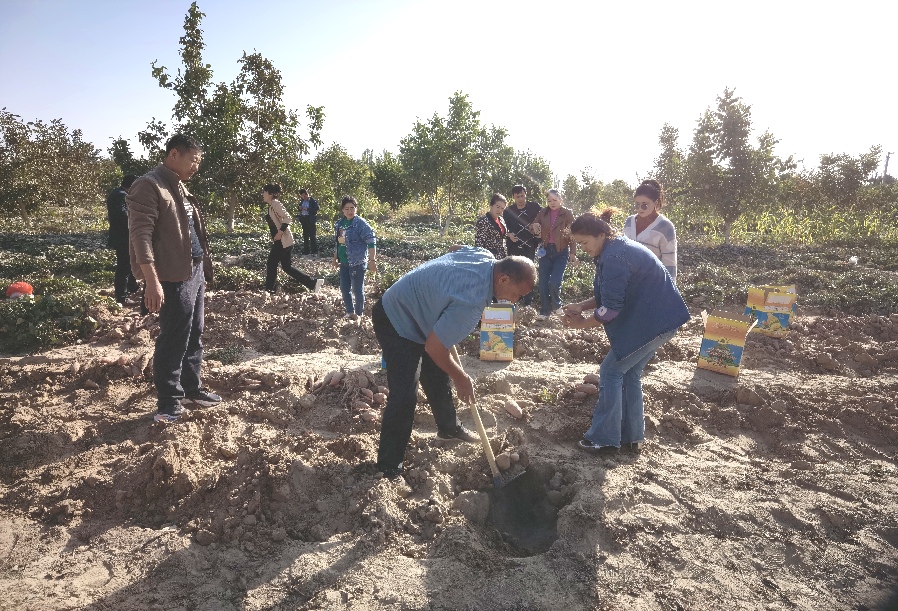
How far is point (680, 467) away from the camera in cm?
349

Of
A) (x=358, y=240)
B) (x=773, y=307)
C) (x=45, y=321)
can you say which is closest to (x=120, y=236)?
(x=45, y=321)

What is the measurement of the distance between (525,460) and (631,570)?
3.43ft

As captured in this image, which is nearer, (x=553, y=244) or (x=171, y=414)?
(x=171, y=414)

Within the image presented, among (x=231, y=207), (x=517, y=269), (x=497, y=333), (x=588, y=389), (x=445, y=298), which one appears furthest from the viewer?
(x=231, y=207)

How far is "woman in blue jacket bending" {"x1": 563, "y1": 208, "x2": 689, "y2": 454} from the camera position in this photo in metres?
3.25

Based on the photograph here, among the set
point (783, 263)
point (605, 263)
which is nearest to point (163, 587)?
point (605, 263)

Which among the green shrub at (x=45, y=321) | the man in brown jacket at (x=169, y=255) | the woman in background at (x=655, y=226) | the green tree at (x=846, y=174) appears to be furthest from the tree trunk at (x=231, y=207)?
the green tree at (x=846, y=174)

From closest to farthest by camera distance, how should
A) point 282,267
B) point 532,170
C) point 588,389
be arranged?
point 588,389, point 282,267, point 532,170

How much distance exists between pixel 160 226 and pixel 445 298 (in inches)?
87.2

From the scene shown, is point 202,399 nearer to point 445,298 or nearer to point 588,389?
point 445,298

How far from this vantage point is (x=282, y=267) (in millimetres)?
7605

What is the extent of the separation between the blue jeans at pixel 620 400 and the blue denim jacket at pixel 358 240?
12.1 ft

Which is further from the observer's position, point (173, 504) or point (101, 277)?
point (101, 277)

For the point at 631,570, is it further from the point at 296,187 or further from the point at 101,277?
the point at 296,187
